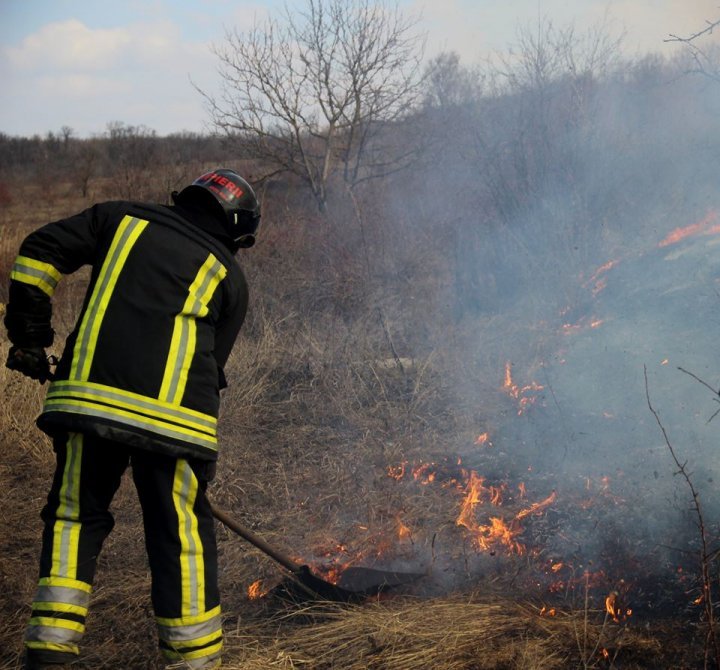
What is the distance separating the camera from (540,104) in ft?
31.1

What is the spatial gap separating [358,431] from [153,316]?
3874 millimetres

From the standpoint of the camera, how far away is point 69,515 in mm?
2674

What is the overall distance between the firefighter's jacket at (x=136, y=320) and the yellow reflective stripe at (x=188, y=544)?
0.35 ft

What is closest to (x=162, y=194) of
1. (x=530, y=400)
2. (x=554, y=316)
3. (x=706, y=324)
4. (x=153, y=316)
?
(x=554, y=316)

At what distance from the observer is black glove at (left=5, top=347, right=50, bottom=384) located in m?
2.93

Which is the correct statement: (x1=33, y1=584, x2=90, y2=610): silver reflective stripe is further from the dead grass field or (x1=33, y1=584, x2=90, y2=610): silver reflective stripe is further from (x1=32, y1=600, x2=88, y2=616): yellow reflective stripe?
the dead grass field

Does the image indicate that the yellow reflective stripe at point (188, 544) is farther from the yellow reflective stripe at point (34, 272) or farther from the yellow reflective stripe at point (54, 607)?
the yellow reflective stripe at point (34, 272)

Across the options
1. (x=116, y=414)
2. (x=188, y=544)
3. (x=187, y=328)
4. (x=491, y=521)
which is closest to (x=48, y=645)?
(x=188, y=544)

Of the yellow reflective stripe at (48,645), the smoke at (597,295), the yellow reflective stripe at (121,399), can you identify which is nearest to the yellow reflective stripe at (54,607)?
the yellow reflective stripe at (48,645)

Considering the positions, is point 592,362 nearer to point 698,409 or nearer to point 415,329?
point 698,409

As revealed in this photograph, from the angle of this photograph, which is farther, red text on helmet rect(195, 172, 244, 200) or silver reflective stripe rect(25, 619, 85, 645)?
red text on helmet rect(195, 172, 244, 200)

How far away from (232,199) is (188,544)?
4.63 ft

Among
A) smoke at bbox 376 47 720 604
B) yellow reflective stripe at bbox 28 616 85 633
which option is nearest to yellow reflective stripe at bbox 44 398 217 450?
yellow reflective stripe at bbox 28 616 85 633

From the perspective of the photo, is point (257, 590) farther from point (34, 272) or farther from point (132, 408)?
point (34, 272)
